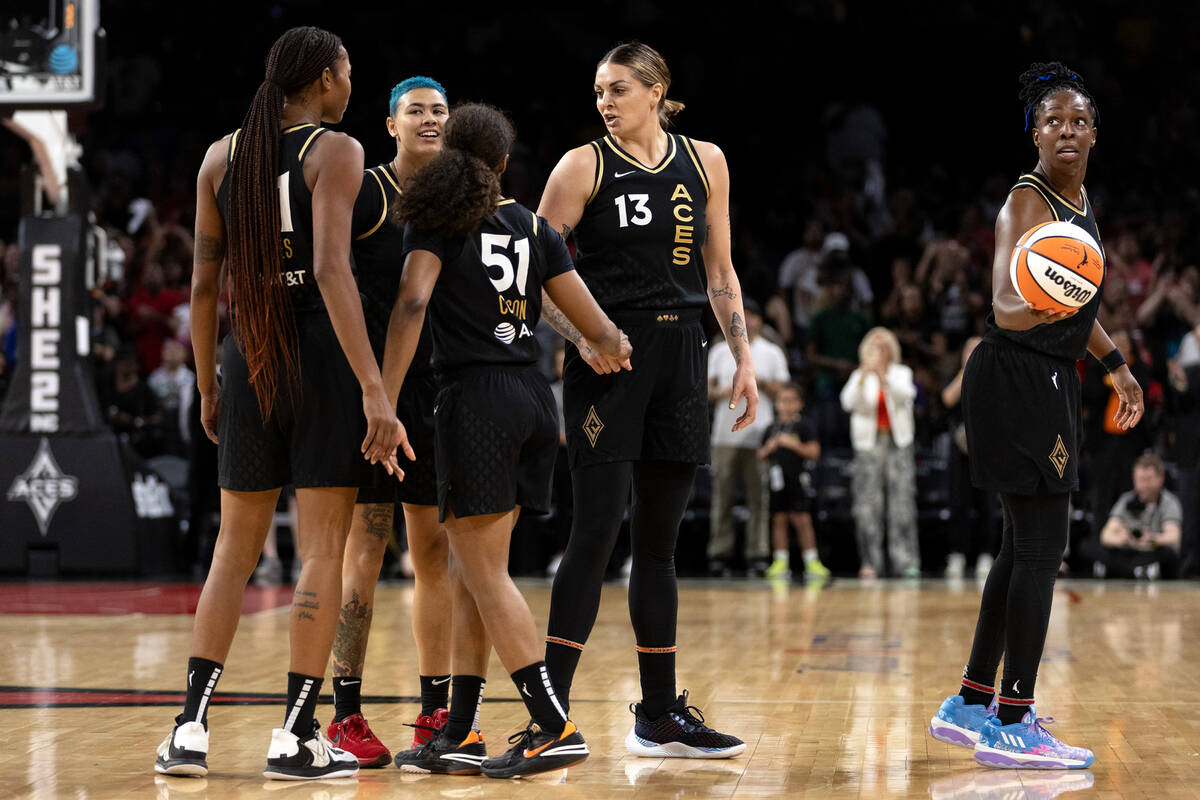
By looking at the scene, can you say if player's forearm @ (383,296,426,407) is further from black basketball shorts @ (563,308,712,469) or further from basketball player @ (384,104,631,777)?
black basketball shorts @ (563,308,712,469)

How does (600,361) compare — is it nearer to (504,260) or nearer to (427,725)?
(504,260)

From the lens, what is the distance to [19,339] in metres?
10.5

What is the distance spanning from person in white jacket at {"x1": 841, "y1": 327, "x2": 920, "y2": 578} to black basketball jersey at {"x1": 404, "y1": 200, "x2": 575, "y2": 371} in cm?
735

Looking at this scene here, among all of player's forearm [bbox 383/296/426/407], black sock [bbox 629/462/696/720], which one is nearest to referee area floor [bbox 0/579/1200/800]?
black sock [bbox 629/462/696/720]

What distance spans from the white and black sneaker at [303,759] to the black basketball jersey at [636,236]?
1.47m

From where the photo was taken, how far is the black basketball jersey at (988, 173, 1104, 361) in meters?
4.26

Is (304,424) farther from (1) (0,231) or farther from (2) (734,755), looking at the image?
(1) (0,231)

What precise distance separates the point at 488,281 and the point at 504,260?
0.07m

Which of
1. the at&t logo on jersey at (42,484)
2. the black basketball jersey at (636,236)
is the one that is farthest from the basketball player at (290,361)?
the at&t logo on jersey at (42,484)

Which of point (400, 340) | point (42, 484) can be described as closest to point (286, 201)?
point (400, 340)

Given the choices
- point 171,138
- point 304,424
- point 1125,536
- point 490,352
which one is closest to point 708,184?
point 490,352

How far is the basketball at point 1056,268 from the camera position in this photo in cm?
404

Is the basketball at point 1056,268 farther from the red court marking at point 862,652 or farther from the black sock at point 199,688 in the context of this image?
the red court marking at point 862,652

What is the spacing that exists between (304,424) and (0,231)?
42.9 feet
